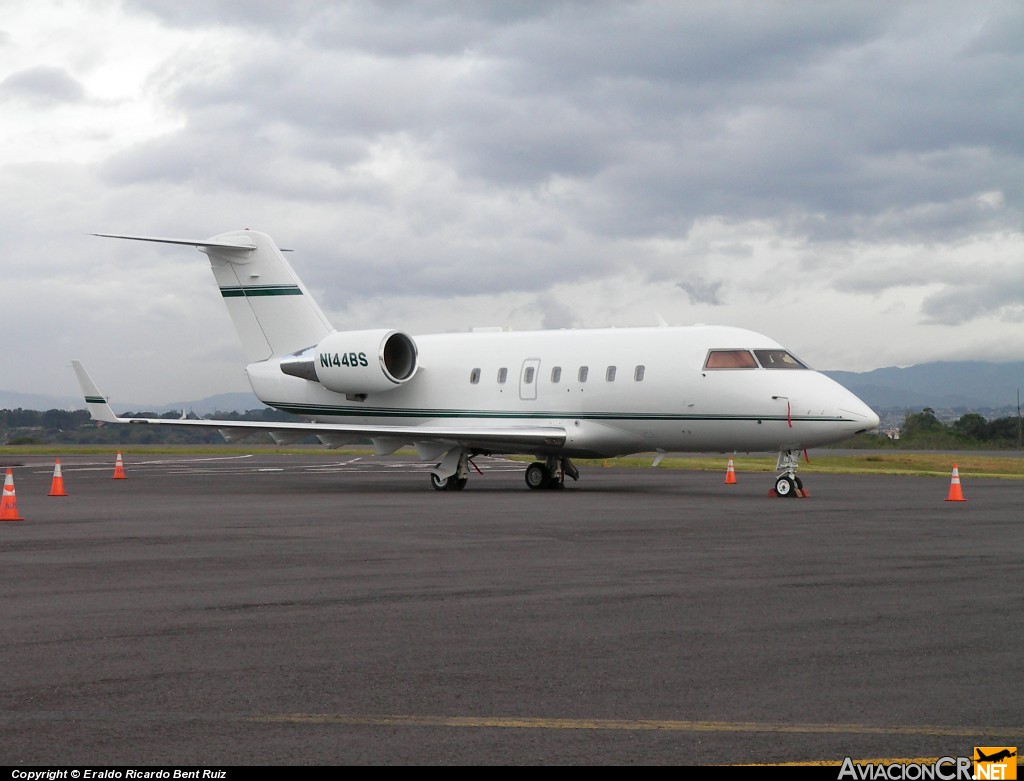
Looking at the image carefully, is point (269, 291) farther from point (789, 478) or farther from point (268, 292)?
point (789, 478)

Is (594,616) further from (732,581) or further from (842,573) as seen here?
(842,573)

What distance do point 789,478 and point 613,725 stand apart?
1859cm

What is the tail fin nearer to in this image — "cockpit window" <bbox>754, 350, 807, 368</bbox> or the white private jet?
the white private jet

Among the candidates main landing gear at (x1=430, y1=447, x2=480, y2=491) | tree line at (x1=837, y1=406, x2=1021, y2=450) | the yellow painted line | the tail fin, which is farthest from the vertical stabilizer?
tree line at (x1=837, y1=406, x2=1021, y2=450)

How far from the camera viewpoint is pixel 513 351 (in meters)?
28.2

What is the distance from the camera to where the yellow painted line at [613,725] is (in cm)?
579

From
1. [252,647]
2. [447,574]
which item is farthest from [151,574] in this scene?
[252,647]

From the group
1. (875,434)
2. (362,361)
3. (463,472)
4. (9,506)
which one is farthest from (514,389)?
(875,434)

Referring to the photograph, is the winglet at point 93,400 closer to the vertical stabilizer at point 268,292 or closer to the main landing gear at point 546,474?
the vertical stabilizer at point 268,292

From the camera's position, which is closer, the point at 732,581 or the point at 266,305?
the point at 732,581

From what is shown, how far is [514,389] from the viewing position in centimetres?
2767

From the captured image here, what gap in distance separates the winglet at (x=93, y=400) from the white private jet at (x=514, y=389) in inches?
1.2

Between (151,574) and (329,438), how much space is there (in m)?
16.3

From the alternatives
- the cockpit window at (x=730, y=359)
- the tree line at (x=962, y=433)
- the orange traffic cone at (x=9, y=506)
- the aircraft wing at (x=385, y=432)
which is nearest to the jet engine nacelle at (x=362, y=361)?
the aircraft wing at (x=385, y=432)
